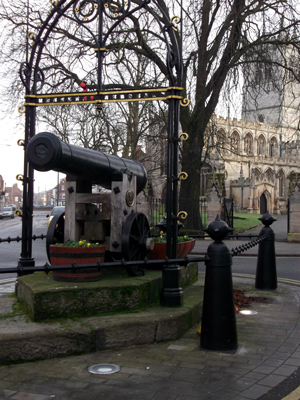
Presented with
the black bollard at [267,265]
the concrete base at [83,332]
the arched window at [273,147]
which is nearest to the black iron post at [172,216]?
the concrete base at [83,332]

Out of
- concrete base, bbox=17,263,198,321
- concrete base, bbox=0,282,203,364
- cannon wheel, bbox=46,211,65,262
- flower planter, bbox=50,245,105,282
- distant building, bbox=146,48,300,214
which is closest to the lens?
concrete base, bbox=0,282,203,364

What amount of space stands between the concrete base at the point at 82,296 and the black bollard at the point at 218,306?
927mm

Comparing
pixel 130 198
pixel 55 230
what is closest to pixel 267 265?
pixel 130 198

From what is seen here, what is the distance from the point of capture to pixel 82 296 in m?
4.92

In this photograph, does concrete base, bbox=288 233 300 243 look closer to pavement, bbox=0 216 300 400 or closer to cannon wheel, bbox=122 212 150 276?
cannon wheel, bbox=122 212 150 276

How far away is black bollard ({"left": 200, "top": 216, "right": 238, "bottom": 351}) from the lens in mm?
4625

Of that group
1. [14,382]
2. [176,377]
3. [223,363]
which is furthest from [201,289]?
[14,382]

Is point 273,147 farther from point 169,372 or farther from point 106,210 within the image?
point 169,372

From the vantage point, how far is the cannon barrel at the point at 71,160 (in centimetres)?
484

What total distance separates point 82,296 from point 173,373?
4.66 feet

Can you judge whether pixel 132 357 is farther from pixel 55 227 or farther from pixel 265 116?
pixel 265 116

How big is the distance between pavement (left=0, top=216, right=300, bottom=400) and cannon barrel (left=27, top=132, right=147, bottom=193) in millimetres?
1745

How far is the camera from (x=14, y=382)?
382cm

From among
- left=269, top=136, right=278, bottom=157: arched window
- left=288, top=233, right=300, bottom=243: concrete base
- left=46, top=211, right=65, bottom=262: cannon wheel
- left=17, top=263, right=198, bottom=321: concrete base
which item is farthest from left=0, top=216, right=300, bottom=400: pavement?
left=269, top=136, right=278, bottom=157: arched window
